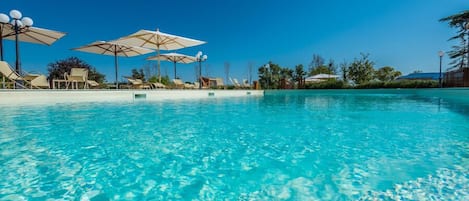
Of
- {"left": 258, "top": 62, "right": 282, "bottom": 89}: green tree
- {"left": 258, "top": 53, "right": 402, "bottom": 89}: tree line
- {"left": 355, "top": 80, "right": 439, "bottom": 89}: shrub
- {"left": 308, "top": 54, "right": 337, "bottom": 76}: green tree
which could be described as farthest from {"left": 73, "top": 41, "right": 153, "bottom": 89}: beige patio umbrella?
{"left": 308, "top": 54, "right": 337, "bottom": 76}: green tree

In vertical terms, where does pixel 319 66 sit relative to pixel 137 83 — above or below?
above

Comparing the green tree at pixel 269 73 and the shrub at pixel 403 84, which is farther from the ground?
the green tree at pixel 269 73

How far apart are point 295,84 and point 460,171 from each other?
20134 millimetres

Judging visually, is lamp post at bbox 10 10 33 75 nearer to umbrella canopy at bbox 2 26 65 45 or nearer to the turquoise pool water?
umbrella canopy at bbox 2 26 65 45

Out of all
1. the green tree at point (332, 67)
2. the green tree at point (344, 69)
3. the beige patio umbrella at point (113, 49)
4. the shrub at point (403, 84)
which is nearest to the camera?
the beige patio umbrella at point (113, 49)

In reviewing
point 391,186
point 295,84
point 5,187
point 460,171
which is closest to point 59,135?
point 5,187

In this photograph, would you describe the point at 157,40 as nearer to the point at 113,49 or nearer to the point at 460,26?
the point at 113,49

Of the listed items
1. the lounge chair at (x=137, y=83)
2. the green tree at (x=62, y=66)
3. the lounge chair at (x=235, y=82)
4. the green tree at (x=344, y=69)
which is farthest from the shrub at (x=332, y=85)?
the green tree at (x=62, y=66)

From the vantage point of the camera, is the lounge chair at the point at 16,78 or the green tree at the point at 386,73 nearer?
the lounge chair at the point at 16,78

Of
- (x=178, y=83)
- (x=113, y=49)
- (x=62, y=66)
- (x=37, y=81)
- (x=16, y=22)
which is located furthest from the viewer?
(x=62, y=66)

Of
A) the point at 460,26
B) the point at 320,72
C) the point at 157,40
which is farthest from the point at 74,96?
the point at 320,72

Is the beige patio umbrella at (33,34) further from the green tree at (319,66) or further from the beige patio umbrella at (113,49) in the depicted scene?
the green tree at (319,66)

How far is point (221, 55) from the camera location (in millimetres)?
25781

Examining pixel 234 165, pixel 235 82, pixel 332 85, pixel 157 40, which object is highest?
pixel 157 40
